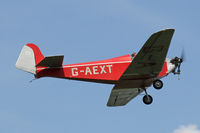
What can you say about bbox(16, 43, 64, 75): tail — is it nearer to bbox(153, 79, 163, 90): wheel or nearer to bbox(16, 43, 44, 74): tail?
bbox(16, 43, 44, 74): tail

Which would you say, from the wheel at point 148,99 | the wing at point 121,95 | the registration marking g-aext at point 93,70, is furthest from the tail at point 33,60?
the wheel at point 148,99

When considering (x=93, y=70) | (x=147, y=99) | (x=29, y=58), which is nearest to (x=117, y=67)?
(x=93, y=70)

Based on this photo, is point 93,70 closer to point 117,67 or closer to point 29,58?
point 117,67

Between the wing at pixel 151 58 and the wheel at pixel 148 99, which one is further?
the wheel at pixel 148 99

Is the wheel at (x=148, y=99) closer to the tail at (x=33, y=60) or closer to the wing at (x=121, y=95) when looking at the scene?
the wing at (x=121, y=95)

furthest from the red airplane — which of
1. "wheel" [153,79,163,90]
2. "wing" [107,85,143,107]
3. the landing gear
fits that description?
"wing" [107,85,143,107]

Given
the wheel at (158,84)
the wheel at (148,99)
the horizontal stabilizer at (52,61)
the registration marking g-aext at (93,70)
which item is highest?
the horizontal stabilizer at (52,61)

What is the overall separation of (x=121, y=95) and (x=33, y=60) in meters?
5.89

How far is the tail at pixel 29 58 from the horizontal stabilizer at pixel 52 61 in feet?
2.64

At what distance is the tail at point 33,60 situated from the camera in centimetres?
1961

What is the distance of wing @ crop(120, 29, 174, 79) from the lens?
18422mm

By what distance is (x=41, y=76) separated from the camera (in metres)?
20.0

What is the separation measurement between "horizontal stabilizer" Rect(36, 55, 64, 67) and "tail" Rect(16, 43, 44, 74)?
0.80m

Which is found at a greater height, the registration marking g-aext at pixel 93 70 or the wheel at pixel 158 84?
the registration marking g-aext at pixel 93 70
